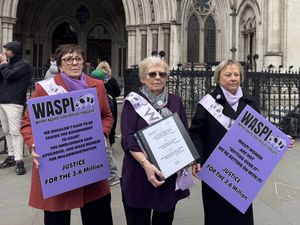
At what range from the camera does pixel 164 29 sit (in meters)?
17.9

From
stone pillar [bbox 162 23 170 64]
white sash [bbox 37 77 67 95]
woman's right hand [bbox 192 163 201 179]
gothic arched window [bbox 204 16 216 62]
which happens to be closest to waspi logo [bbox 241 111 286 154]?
woman's right hand [bbox 192 163 201 179]

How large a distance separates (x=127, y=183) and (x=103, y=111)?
69 centimetres

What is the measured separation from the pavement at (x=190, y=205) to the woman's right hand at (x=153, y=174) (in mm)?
1748

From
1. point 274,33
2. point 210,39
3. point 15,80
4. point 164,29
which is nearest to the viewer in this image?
point 15,80

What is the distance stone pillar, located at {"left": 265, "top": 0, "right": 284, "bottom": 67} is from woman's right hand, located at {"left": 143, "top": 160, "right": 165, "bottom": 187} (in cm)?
1212

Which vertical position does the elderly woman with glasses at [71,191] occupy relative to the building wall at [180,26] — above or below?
below

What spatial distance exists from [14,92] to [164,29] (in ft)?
40.4

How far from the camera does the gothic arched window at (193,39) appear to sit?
1870cm

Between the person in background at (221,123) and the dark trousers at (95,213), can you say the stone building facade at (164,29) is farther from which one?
the dark trousers at (95,213)

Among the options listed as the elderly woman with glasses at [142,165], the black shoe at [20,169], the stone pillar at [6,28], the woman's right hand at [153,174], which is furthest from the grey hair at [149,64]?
the stone pillar at [6,28]

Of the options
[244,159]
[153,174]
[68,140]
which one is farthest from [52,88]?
[244,159]

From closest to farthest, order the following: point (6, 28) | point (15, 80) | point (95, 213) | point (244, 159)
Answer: point (244, 159) → point (95, 213) → point (15, 80) → point (6, 28)

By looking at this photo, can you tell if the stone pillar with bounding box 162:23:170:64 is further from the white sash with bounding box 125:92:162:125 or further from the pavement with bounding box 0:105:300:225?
the white sash with bounding box 125:92:162:125

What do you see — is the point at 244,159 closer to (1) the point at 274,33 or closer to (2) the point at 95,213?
(2) the point at 95,213
